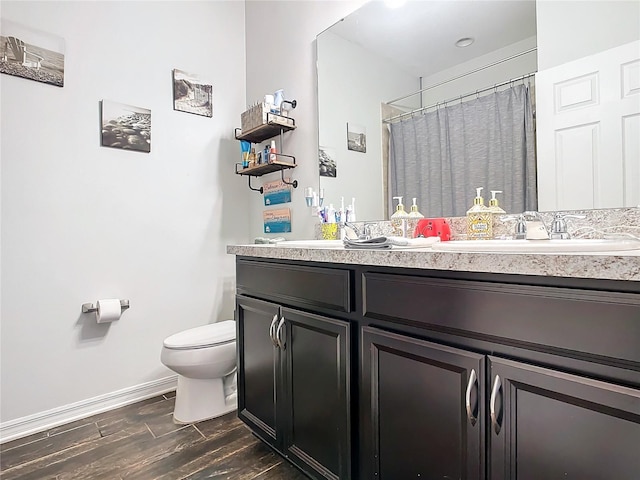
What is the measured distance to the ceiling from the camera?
1346 mm

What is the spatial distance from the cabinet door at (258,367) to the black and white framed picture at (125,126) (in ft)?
4.02

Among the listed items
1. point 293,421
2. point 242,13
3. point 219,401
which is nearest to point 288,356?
point 293,421

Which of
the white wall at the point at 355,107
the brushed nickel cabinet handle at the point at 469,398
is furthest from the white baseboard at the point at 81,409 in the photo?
the brushed nickel cabinet handle at the point at 469,398

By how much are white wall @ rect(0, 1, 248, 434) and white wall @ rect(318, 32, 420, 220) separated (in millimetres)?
217

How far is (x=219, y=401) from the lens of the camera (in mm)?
1961

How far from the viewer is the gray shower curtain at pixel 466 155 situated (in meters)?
1.30

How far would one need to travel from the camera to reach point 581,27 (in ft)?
3.85

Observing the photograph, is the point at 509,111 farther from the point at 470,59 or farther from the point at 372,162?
the point at 372,162

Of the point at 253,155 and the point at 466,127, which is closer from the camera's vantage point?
the point at 466,127

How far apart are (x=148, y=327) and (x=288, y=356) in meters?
1.28

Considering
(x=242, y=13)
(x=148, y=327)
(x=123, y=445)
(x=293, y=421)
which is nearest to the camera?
(x=293, y=421)

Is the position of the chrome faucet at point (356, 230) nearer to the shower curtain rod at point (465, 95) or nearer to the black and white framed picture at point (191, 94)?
the shower curtain rod at point (465, 95)

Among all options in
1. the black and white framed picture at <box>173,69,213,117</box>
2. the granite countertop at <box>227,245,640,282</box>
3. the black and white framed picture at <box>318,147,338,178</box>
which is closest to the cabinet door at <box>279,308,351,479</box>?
the granite countertop at <box>227,245,640,282</box>

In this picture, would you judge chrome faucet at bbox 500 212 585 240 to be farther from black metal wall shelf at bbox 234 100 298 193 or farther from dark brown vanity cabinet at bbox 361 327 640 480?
black metal wall shelf at bbox 234 100 298 193
